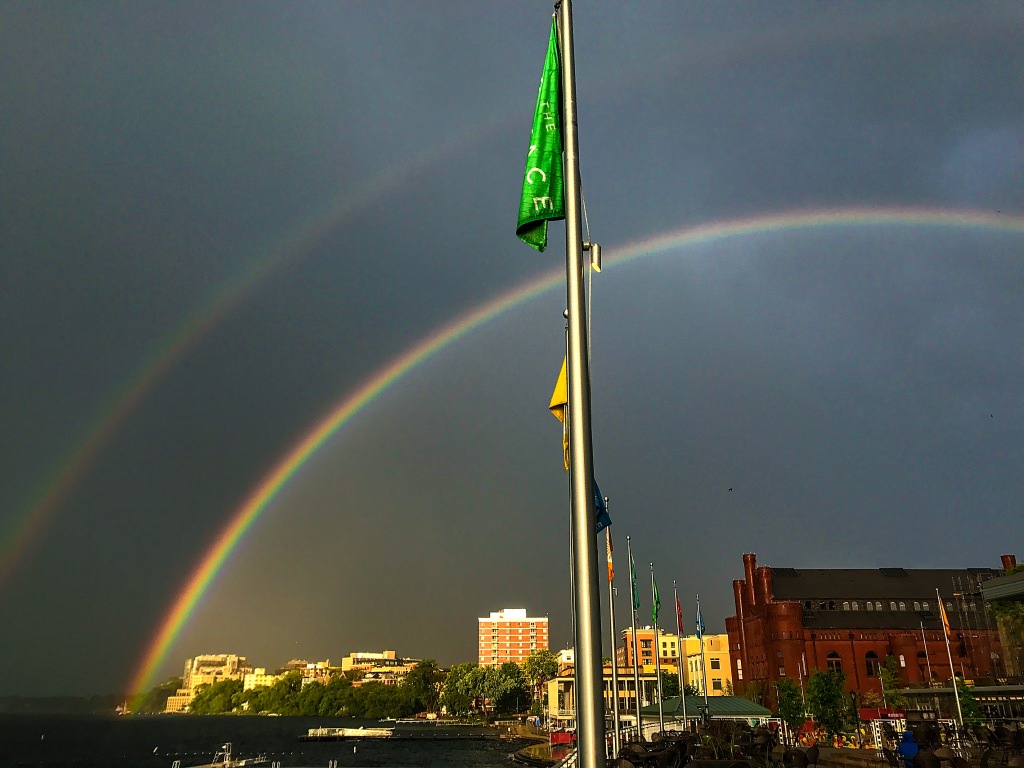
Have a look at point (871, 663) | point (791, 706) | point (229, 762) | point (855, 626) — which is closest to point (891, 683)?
point (871, 663)

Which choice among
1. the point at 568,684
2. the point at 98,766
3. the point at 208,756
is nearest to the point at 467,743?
the point at 568,684

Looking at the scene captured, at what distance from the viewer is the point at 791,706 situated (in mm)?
65938

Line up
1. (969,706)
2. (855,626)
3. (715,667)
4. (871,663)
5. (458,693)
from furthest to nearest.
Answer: (458,693) → (715,667) → (855,626) → (871,663) → (969,706)

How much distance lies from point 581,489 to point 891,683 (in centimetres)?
9444

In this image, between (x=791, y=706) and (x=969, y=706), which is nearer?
(x=969, y=706)

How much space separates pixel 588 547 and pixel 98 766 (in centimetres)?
14376

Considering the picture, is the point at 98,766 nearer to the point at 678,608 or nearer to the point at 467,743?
the point at 467,743

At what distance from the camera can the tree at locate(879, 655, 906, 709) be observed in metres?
80.4

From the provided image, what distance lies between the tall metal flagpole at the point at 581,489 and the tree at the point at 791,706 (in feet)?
190

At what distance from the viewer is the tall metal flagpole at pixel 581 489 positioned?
6203 millimetres

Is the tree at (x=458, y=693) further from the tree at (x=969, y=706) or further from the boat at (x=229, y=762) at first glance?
the tree at (x=969, y=706)

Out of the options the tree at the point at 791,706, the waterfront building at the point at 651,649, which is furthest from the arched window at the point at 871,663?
the waterfront building at the point at 651,649

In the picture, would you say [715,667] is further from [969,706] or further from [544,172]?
[544,172]

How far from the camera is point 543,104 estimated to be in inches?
345
